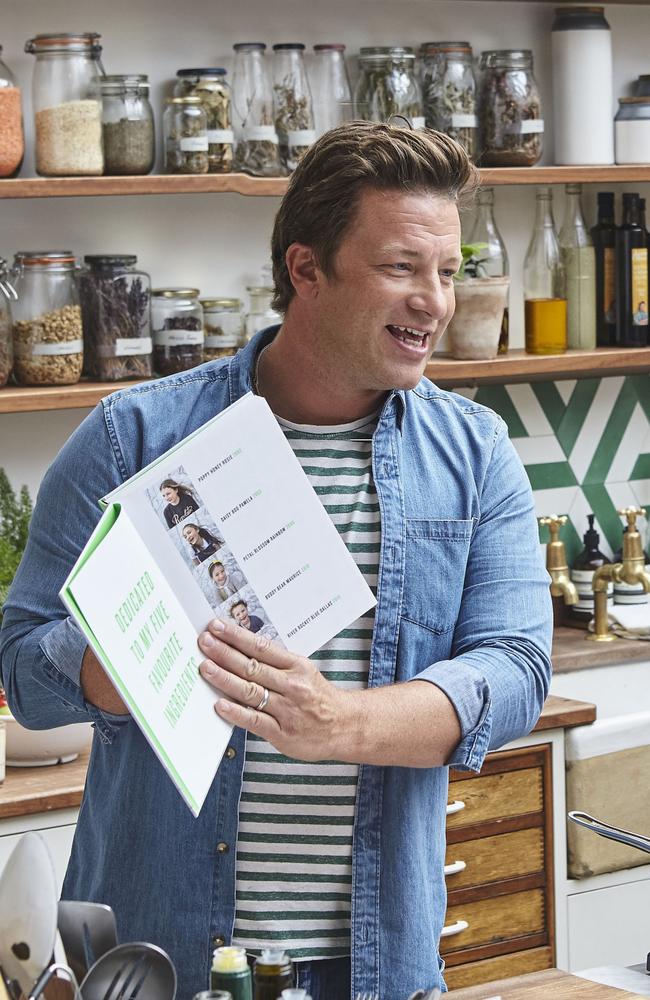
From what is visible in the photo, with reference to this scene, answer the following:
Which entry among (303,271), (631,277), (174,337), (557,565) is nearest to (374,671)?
(303,271)

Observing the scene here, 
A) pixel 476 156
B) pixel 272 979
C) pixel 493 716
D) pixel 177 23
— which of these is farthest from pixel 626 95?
pixel 272 979

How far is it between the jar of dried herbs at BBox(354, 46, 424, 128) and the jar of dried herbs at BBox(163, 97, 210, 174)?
36 cm

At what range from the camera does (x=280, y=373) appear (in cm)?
149

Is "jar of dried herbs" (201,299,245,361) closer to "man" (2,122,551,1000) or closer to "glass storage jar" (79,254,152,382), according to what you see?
"glass storage jar" (79,254,152,382)

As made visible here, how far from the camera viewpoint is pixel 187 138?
105 inches

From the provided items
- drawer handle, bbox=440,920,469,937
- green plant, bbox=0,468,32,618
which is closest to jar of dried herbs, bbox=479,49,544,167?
green plant, bbox=0,468,32,618

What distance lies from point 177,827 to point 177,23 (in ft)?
6.26

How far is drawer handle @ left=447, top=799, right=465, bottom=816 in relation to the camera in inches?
99.0

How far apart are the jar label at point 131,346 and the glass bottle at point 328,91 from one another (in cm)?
57

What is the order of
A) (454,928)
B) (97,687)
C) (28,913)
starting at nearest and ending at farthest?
1. (28,913)
2. (97,687)
3. (454,928)

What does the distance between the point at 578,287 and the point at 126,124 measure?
3.68 ft

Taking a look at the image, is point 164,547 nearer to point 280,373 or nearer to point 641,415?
point 280,373

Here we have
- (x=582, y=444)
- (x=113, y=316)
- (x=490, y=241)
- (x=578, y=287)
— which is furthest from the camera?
(x=582, y=444)

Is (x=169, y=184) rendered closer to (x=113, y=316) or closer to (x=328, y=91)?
(x=113, y=316)
